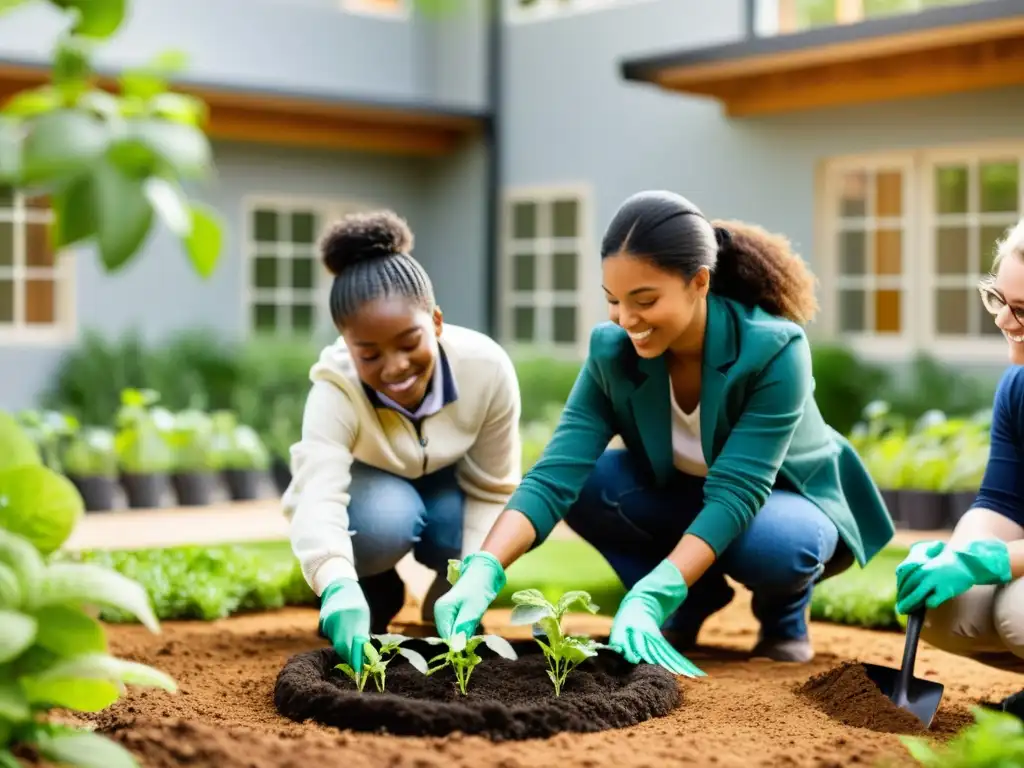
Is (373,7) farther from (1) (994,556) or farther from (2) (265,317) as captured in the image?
(1) (994,556)

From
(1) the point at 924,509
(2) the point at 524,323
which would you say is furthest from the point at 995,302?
(2) the point at 524,323

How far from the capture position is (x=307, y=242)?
10.1 metres

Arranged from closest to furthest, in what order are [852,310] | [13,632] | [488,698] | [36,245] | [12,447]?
1. [13,632]
2. [12,447]
3. [488,698]
4. [852,310]
5. [36,245]

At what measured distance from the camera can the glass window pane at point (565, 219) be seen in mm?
9898

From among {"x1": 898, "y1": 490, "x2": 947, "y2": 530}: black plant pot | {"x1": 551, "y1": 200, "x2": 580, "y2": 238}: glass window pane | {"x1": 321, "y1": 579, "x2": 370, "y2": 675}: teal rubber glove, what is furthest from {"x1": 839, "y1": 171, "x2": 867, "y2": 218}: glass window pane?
{"x1": 321, "y1": 579, "x2": 370, "y2": 675}: teal rubber glove

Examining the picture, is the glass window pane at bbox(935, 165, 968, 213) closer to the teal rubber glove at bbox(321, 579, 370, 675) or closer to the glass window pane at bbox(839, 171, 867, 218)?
the glass window pane at bbox(839, 171, 867, 218)

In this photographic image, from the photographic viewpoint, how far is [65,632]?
150 cm

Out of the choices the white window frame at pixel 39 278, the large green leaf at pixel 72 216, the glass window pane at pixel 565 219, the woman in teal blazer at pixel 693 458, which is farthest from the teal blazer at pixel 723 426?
the glass window pane at pixel 565 219

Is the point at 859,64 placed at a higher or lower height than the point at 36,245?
higher

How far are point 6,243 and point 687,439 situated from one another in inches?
273

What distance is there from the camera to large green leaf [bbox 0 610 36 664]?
4.39 feet

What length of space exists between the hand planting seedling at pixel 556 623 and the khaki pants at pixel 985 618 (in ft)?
2.21

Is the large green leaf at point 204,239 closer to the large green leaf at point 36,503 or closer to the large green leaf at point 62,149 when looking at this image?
the large green leaf at point 62,149

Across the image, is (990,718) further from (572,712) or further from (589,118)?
(589,118)
